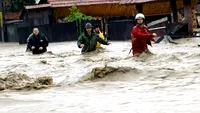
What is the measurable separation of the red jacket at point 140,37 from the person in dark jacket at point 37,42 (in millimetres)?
4374

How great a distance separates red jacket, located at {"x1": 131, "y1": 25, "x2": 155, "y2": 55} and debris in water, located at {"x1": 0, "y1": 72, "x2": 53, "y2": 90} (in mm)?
3808

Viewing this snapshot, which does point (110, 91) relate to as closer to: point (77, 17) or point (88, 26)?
point (88, 26)

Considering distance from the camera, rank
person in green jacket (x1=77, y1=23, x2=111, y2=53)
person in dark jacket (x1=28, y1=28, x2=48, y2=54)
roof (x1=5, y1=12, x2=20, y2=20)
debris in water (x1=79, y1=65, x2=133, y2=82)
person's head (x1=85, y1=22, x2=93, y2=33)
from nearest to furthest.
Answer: debris in water (x1=79, y1=65, x2=133, y2=82)
person's head (x1=85, y1=22, x2=93, y2=33)
person in green jacket (x1=77, y1=23, x2=111, y2=53)
person in dark jacket (x1=28, y1=28, x2=48, y2=54)
roof (x1=5, y1=12, x2=20, y2=20)

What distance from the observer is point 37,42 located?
1554 cm

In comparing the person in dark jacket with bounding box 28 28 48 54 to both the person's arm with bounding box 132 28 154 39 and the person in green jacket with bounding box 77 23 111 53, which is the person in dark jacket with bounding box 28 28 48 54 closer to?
the person in green jacket with bounding box 77 23 111 53

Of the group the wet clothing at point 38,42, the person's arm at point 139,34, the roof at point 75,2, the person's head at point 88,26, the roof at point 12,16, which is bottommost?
the wet clothing at point 38,42

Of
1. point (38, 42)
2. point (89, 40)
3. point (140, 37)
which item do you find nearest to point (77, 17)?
point (38, 42)

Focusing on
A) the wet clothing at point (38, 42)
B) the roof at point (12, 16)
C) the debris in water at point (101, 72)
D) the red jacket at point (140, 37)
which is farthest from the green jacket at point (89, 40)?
the roof at point (12, 16)

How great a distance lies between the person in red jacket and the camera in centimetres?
1149

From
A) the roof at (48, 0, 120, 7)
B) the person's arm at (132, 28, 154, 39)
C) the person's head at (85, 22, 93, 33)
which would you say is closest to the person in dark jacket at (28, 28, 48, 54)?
Answer: the person's head at (85, 22, 93, 33)

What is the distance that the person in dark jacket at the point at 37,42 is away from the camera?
50.6 ft

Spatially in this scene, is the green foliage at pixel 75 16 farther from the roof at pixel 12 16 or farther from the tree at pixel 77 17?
the roof at pixel 12 16

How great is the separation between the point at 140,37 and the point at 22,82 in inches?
165

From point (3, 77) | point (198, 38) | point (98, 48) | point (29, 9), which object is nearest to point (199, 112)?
point (3, 77)
